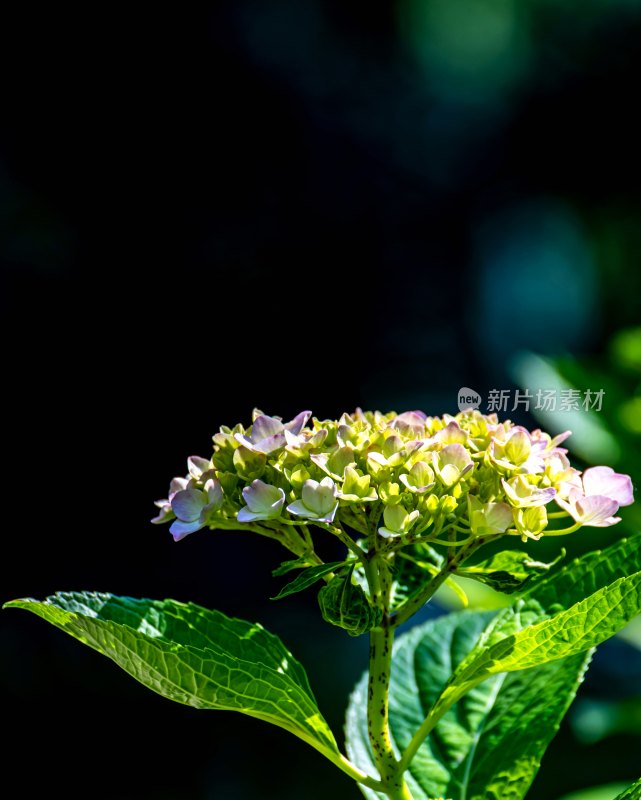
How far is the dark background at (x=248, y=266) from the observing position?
12.0 ft

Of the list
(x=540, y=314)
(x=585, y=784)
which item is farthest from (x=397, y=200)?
(x=585, y=784)

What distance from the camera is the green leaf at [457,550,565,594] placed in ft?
2.07

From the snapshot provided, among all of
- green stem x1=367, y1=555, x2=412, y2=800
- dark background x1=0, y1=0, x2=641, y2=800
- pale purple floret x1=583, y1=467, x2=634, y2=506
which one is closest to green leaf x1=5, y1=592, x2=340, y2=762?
green stem x1=367, y1=555, x2=412, y2=800

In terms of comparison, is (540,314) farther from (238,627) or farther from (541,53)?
(238,627)

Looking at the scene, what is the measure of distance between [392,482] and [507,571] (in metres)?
0.12

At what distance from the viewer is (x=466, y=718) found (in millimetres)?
823

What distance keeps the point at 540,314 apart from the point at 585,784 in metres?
2.10

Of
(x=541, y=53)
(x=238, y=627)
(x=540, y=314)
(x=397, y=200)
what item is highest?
(x=541, y=53)

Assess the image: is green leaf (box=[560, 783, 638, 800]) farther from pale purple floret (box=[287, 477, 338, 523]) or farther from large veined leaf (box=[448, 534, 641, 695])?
pale purple floret (box=[287, 477, 338, 523])

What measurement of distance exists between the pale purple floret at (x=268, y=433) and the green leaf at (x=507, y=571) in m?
0.15

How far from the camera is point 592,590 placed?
0.68m

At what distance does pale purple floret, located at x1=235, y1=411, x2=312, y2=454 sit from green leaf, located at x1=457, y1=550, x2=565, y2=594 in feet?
0.49

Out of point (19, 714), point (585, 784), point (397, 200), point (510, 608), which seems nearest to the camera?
point (510, 608)

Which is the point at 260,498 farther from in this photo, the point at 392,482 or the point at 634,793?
the point at 634,793
